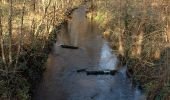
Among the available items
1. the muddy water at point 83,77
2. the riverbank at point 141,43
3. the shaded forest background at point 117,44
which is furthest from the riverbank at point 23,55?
the riverbank at point 141,43

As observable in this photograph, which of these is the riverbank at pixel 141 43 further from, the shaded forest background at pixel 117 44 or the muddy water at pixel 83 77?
the muddy water at pixel 83 77

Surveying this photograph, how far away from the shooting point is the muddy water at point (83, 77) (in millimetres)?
25469

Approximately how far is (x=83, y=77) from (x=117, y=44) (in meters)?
8.85

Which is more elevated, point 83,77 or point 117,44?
point 117,44

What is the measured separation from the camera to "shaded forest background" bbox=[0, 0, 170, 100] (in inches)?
→ 890

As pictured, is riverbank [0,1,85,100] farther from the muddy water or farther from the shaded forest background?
the muddy water

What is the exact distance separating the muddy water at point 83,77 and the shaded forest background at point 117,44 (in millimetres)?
854

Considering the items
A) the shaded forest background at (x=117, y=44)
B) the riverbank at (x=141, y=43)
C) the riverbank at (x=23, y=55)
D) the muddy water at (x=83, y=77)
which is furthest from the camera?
the muddy water at (x=83, y=77)

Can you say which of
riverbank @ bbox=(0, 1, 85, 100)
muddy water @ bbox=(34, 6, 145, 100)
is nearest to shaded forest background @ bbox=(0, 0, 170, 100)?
riverbank @ bbox=(0, 1, 85, 100)

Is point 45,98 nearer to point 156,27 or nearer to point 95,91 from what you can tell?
point 95,91

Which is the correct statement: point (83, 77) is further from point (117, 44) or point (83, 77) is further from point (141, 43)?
point (117, 44)

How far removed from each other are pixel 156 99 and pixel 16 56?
10.1 metres

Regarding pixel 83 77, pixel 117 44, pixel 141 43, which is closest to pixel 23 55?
pixel 83 77

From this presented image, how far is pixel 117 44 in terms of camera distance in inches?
1437
